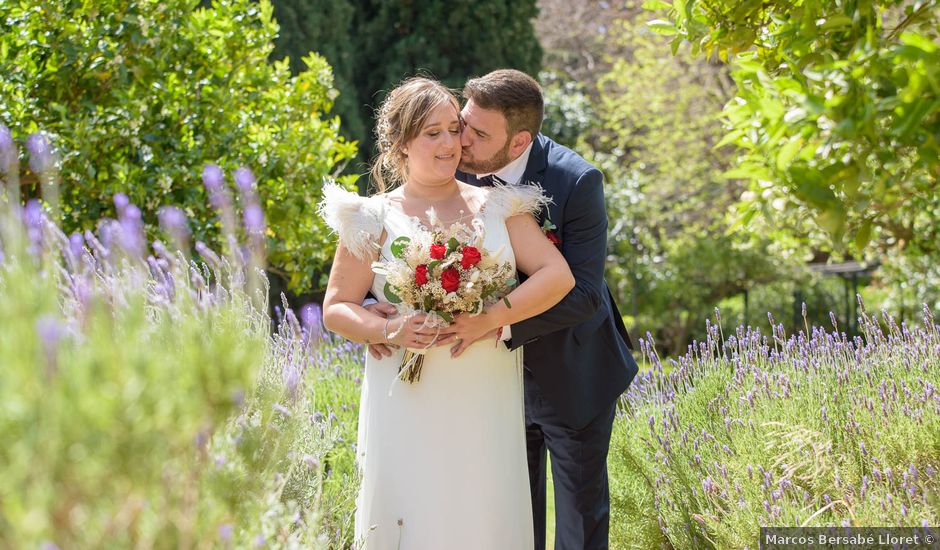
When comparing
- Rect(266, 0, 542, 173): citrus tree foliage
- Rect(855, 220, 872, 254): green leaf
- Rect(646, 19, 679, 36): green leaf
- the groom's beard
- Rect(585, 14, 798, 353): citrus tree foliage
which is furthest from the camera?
Rect(585, 14, 798, 353): citrus tree foliage

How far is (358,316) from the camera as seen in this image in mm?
3002

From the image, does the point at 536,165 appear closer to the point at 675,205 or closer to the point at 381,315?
the point at 381,315

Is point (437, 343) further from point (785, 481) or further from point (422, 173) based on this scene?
point (785, 481)

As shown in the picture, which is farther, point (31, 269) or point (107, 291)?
point (107, 291)

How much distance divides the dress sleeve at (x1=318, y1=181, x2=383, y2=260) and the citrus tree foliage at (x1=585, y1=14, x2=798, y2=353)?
8.75 meters

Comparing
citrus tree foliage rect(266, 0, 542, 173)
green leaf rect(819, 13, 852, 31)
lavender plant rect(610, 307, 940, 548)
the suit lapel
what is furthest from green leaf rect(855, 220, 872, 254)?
citrus tree foliage rect(266, 0, 542, 173)

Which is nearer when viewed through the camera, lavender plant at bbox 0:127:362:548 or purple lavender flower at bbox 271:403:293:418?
lavender plant at bbox 0:127:362:548

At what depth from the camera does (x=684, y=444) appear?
12.2 feet

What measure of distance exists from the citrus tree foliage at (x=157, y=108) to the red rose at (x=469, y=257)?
2482mm

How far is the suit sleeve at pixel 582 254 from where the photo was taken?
3.17m

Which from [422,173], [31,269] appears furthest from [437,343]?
[31,269]

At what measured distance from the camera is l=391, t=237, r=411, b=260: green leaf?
291 cm

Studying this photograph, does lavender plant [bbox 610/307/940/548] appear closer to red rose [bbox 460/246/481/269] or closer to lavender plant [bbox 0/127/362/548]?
red rose [bbox 460/246/481/269]

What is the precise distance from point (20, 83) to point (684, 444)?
3619mm
